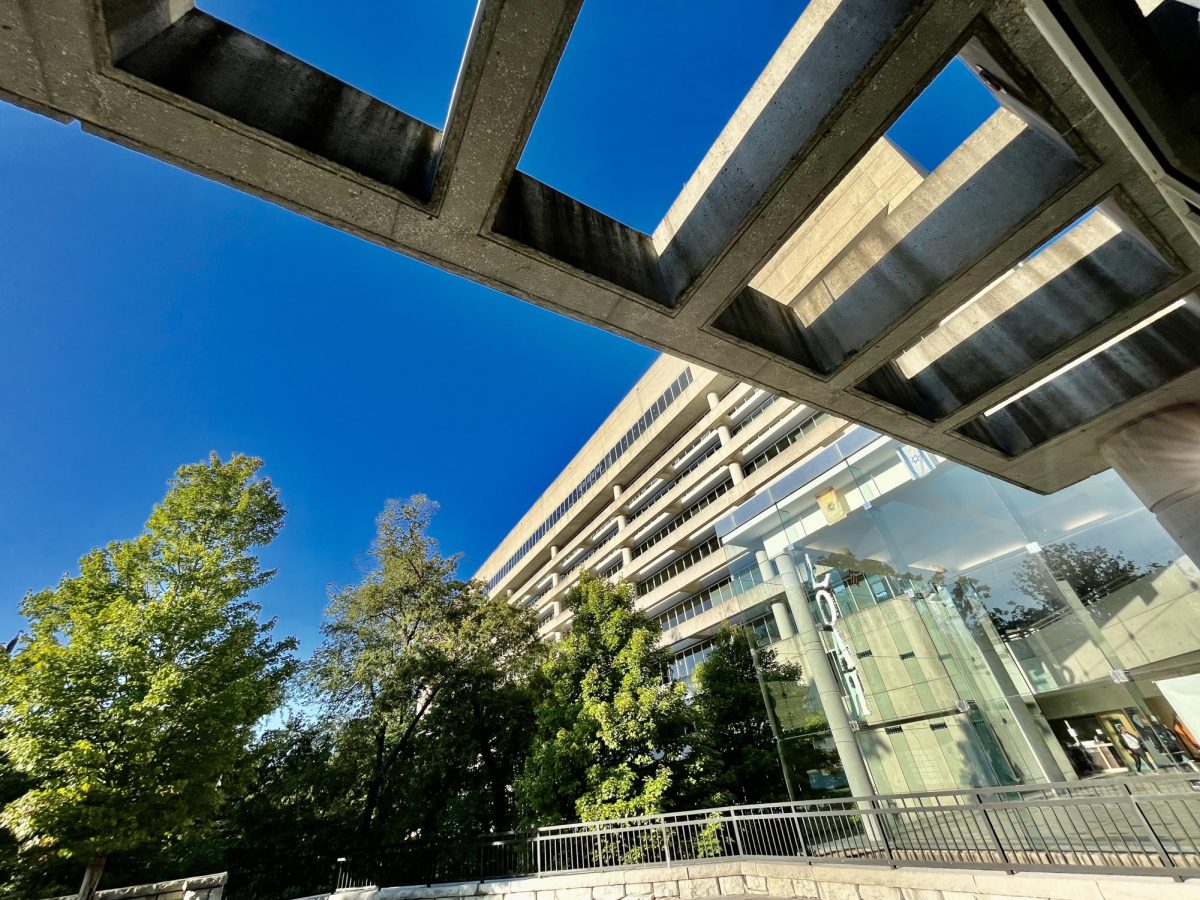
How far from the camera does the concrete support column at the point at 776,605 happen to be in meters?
14.5

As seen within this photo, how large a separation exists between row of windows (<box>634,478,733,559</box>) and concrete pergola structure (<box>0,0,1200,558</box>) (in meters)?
30.7

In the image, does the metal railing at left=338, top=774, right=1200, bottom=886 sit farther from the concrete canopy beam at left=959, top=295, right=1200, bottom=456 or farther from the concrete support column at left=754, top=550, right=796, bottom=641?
the concrete support column at left=754, top=550, right=796, bottom=641

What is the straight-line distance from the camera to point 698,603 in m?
36.2

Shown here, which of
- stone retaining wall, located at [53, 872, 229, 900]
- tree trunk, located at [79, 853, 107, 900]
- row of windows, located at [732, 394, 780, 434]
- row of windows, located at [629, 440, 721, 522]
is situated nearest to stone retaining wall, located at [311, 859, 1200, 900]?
stone retaining wall, located at [53, 872, 229, 900]

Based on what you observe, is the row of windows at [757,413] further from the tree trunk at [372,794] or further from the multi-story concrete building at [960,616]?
the tree trunk at [372,794]

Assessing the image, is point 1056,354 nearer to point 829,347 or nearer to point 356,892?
point 829,347

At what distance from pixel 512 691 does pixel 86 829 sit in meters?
10.8

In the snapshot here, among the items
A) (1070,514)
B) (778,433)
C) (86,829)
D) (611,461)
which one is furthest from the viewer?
(611,461)

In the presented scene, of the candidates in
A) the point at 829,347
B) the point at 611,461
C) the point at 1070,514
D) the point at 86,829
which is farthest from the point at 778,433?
the point at 86,829

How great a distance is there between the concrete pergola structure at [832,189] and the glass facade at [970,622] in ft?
13.6

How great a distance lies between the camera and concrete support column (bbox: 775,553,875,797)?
39.7 ft

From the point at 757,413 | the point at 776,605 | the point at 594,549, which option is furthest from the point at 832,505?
the point at 594,549

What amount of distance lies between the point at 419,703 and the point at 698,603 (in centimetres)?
2261

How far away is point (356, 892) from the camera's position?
1332 centimetres
